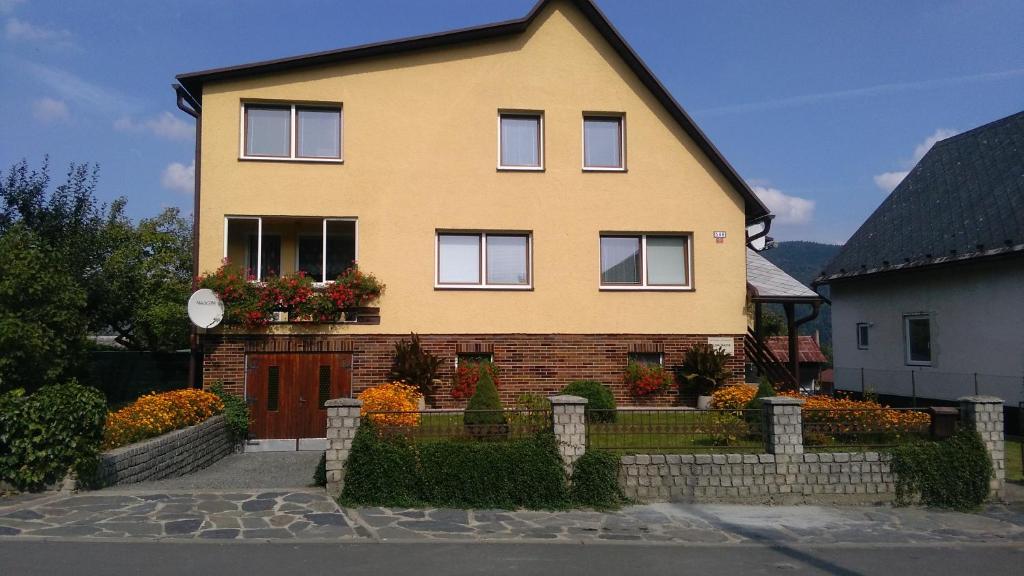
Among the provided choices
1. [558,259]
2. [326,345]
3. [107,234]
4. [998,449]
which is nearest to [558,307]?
[558,259]

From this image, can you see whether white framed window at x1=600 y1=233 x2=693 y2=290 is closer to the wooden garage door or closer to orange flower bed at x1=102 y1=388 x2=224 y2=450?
the wooden garage door

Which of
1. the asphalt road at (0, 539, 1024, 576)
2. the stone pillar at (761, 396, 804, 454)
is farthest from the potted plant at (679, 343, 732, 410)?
the asphalt road at (0, 539, 1024, 576)

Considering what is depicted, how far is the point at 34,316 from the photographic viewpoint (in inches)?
474

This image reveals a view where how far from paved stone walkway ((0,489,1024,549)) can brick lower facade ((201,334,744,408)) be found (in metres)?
4.95

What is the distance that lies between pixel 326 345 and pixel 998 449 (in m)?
11.6

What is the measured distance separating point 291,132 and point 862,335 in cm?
1692

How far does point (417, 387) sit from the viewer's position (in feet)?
44.9

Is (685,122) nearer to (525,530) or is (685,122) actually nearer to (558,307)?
(558,307)

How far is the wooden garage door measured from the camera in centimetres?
1389

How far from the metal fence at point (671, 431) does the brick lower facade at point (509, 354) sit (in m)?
4.59

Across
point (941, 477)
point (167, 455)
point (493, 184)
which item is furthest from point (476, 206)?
point (941, 477)

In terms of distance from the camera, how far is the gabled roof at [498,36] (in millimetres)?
14312

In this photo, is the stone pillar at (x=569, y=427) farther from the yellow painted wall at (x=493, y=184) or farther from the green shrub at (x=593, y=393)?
the yellow painted wall at (x=493, y=184)

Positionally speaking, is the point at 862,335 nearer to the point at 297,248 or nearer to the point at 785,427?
the point at 785,427
